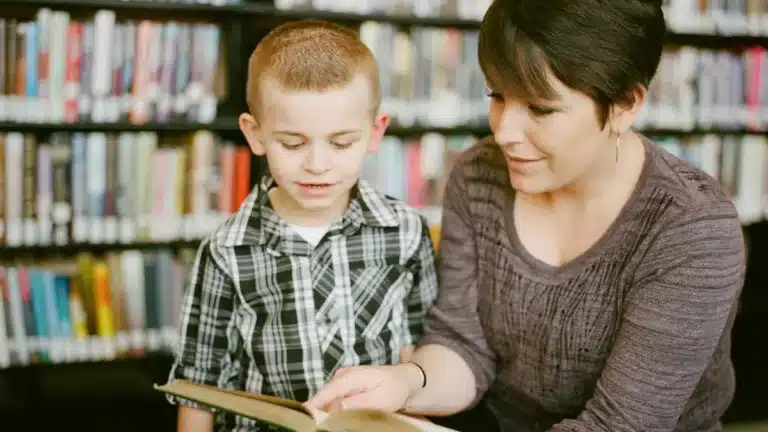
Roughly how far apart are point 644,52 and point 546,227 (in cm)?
32

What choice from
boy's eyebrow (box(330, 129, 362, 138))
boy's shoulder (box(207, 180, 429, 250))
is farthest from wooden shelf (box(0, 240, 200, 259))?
boy's eyebrow (box(330, 129, 362, 138))

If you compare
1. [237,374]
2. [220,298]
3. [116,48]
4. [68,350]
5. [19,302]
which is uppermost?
[116,48]

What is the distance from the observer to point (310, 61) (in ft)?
3.74

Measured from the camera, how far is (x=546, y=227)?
4.16 ft

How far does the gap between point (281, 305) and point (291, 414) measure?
1.09 ft

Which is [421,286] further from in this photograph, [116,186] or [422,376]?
[116,186]

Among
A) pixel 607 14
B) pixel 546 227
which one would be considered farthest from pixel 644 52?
pixel 546 227

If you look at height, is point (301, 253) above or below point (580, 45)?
below

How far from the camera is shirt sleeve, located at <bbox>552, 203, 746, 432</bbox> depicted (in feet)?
3.57

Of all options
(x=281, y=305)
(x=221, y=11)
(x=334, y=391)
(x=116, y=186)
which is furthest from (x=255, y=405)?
Result: (x=221, y=11)

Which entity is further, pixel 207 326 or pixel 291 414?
pixel 207 326

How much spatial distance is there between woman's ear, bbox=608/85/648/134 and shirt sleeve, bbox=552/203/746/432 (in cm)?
15

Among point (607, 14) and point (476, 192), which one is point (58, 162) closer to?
point (476, 192)

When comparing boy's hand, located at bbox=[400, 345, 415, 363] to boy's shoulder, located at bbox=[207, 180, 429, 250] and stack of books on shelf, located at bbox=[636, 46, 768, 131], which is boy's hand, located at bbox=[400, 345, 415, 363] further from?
stack of books on shelf, located at bbox=[636, 46, 768, 131]
